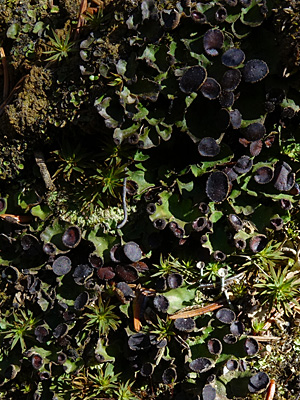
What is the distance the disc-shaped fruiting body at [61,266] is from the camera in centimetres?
340

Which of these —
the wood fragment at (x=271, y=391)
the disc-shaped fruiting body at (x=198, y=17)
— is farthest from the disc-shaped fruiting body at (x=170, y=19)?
the wood fragment at (x=271, y=391)

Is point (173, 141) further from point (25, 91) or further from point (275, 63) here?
point (25, 91)

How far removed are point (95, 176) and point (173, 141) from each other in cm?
63

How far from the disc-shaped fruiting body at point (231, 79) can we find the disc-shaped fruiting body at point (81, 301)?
1731 mm

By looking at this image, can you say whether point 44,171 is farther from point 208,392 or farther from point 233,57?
point 208,392

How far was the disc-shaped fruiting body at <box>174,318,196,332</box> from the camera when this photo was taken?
3.16m

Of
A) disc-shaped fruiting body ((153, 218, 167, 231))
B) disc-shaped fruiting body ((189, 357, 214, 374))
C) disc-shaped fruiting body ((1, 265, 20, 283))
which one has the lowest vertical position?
disc-shaped fruiting body ((189, 357, 214, 374))

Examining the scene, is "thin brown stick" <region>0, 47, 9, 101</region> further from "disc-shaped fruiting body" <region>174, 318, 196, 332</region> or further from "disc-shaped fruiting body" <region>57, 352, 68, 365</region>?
"disc-shaped fruiting body" <region>174, 318, 196, 332</region>

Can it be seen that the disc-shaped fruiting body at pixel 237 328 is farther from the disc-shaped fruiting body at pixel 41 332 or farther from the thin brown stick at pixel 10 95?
the thin brown stick at pixel 10 95

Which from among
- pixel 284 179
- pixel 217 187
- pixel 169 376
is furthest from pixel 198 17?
pixel 169 376

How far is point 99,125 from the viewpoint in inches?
135

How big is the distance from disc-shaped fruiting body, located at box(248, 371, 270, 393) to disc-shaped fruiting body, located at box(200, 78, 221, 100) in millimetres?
1869

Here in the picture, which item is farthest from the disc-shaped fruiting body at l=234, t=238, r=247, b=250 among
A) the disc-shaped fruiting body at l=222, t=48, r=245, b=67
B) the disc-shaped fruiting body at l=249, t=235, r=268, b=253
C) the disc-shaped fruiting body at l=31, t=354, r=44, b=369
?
the disc-shaped fruiting body at l=31, t=354, r=44, b=369

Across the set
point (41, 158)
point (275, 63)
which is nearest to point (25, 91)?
point (41, 158)
